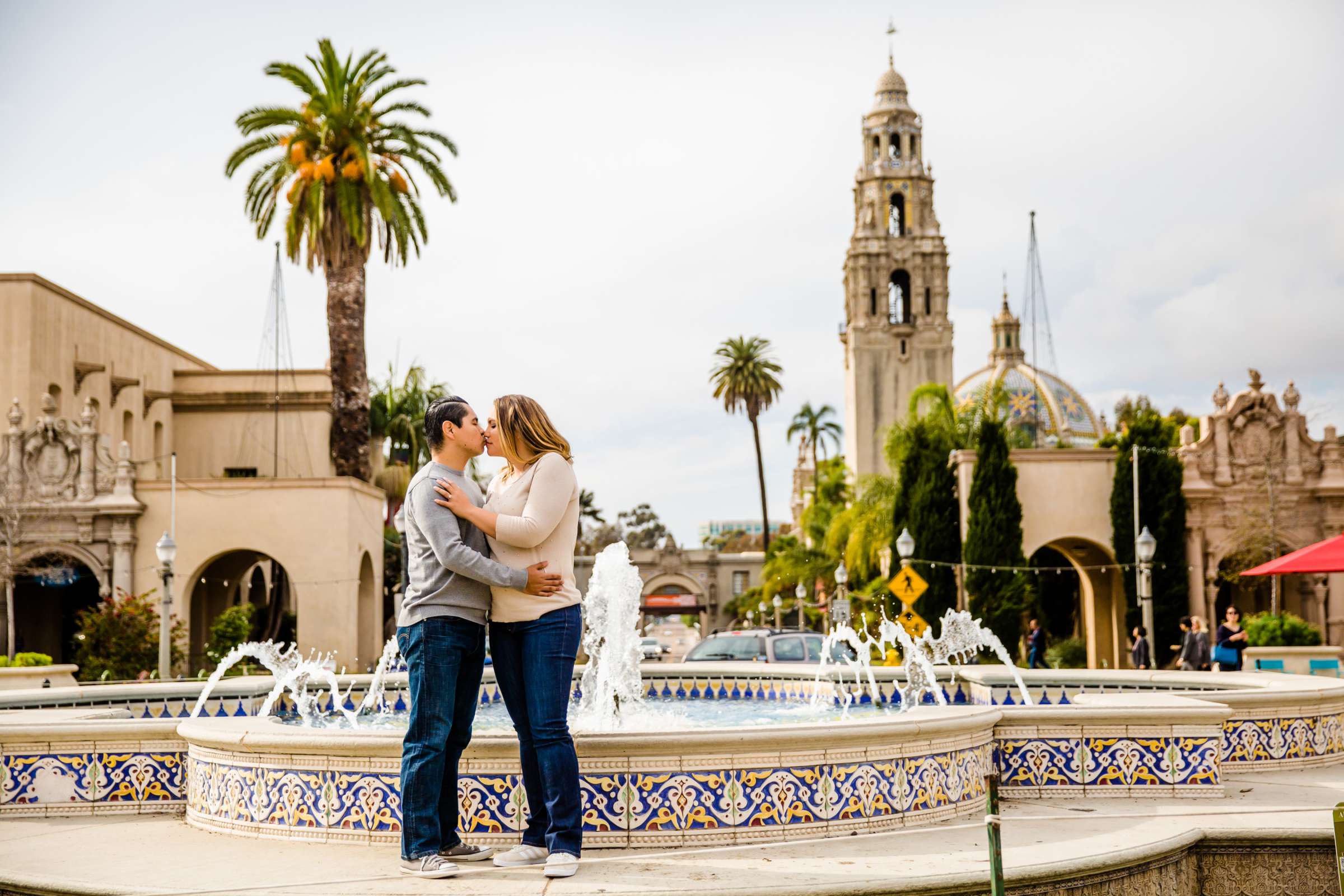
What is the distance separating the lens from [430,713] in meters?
5.73

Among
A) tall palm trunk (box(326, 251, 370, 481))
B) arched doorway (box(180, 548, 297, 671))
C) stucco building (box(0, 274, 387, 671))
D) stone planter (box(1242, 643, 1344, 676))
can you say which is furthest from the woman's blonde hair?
tall palm trunk (box(326, 251, 370, 481))

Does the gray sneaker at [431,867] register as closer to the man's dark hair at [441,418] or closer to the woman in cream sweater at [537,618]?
the woman in cream sweater at [537,618]

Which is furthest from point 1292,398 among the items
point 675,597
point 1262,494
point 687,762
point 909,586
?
point 675,597

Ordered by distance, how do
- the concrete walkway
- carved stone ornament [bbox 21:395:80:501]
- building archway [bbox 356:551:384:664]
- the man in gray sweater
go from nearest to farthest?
the concrete walkway, the man in gray sweater, carved stone ornament [bbox 21:395:80:501], building archway [bbox 356:551:384:664]

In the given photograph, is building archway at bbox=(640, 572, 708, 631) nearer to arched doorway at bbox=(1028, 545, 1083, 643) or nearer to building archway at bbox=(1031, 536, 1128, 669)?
arched doorway at bbox=(1028, 545, 1083, 643)

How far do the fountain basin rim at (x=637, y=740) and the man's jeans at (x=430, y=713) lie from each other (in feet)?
1.60

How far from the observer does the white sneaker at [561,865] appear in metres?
5.53

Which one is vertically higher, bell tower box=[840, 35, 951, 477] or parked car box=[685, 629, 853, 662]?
bell tower box=[840, 35, 951, 477]

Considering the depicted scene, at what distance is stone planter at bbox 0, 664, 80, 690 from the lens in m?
15.1

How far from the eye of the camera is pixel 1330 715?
953 cm

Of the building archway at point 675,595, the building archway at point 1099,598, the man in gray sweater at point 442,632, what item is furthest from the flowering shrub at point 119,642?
the building archway at point 675,595

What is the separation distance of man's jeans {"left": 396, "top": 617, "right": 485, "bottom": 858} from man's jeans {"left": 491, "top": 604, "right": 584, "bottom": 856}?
0.17 metres

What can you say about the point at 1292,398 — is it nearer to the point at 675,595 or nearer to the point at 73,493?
the point at 73,493

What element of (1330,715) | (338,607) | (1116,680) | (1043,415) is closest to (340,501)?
(338,607)
